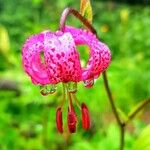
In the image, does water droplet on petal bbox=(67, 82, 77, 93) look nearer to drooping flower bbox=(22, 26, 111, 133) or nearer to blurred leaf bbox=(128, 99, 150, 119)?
drooping flower bbox=(22, 26, 111, 133)

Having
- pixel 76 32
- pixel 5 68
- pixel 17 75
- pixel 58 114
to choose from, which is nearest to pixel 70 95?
pixel 58 114

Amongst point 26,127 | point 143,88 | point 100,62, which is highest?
point 100,62

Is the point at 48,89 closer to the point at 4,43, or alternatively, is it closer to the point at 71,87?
the point at 71,87

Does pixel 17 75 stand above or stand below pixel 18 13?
above

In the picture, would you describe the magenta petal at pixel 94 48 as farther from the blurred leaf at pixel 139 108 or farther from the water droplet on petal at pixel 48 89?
the blurred leaf at pixel 139 108

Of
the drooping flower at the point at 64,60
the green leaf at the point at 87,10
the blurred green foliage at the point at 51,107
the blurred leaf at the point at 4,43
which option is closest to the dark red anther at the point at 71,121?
the drooping flower at the point at 64,60

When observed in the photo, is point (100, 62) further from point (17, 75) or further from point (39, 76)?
point (17, 75)

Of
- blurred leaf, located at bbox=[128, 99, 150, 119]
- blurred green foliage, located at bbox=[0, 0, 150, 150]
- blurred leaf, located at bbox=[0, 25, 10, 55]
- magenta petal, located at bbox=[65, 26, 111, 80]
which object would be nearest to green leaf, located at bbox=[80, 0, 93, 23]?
magenta petal, located at bbox=[65, 26, 111, 80]

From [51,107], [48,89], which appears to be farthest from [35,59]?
[51,107]
